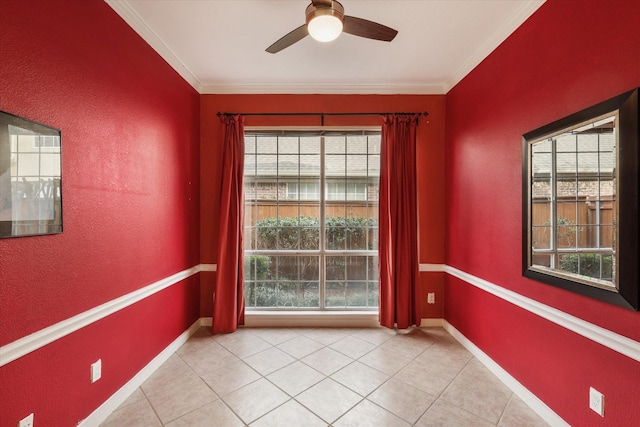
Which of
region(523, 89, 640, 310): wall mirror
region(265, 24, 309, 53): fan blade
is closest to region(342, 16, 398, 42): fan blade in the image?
region(265, 24, 309, 53): fan blade

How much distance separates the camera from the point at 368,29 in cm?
175

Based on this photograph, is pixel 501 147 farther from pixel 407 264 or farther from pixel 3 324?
pixel 3 324

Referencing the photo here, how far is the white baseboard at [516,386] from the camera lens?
5.90 feet

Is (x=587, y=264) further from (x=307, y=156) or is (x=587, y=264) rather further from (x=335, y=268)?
(x=307, y=156)

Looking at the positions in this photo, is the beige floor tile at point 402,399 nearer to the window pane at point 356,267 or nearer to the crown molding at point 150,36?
the window pane at point 356,267

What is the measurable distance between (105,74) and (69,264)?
1262mm

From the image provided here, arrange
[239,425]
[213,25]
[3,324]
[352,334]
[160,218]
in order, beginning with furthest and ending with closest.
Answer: [352,334], [160,218], [213,25], [239,425], [3,324]

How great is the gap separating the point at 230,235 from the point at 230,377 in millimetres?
1454

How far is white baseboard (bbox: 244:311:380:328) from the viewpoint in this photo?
329 cm

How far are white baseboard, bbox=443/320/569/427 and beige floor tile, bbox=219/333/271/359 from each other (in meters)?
2.01

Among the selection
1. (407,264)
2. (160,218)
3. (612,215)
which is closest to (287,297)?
(407,264)

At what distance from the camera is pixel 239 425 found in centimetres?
178

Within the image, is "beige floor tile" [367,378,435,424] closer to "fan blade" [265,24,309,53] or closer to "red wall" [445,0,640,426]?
"red wall" [445,0,640,426]

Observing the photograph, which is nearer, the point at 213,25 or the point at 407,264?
the point at 213,25
